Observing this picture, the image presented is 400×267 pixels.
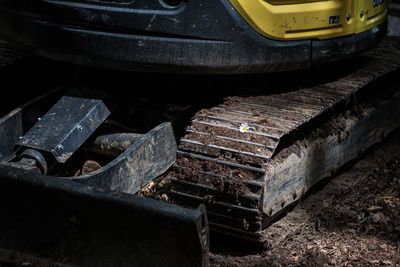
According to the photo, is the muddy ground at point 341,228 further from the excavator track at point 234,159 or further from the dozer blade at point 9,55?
the dozer blade at point 9,55

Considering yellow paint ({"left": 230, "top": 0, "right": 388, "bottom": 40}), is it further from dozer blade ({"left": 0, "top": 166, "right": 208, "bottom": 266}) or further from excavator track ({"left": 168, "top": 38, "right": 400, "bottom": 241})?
dozer blade ({"left": 0, "top": 166, "right": 208, "bottom": 266})

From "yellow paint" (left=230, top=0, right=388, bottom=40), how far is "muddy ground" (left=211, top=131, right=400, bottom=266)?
2.67ft

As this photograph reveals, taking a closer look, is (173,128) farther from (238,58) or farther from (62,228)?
(62,228)

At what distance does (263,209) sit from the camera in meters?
2.94

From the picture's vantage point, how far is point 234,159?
287cm

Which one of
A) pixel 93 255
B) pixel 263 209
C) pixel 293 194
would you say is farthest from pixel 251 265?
pixel 93 255

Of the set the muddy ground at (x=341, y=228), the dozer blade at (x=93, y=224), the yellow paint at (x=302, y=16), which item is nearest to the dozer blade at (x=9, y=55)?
the dozer blade at (x=93, y=224)

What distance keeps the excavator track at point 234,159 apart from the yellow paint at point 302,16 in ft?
1.07

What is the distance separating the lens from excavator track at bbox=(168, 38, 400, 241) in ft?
9.27

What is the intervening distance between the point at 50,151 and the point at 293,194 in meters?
1.10

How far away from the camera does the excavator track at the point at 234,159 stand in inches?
111

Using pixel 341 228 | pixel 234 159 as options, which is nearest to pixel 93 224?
pixel 234 159

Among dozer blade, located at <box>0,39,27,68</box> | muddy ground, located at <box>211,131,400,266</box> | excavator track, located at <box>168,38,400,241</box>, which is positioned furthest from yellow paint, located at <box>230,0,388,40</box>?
dozer blade, located at <box>0,39,27,68</box>

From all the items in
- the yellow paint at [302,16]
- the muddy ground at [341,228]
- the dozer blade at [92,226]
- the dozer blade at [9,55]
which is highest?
the yellow paint at [302,16]
